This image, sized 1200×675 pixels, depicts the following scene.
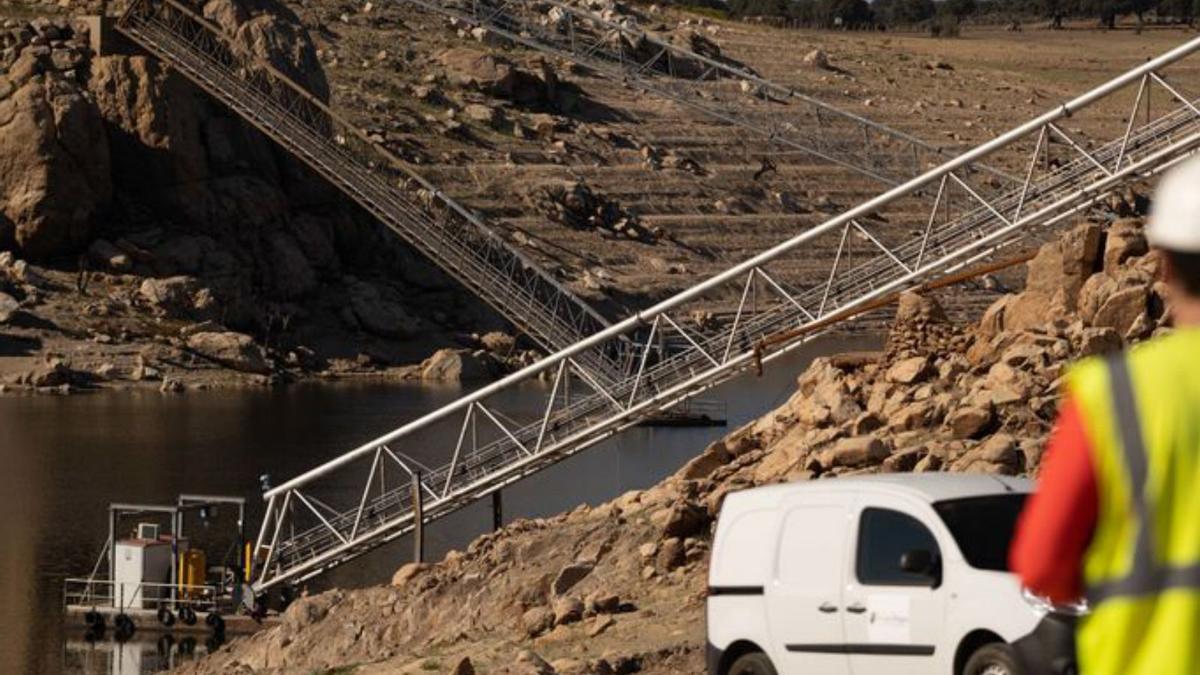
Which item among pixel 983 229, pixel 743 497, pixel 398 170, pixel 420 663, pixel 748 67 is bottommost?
pixel 420 663

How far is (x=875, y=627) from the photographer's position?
46.2 feet

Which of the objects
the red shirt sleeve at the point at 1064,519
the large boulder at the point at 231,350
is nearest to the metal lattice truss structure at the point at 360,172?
the large boulder at the point at 231,350

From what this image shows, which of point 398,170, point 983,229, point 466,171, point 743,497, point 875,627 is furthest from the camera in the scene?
point 466,171

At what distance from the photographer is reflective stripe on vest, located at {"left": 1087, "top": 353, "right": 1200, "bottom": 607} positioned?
557 centimetres

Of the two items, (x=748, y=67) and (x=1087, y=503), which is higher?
(x=748, y=67)

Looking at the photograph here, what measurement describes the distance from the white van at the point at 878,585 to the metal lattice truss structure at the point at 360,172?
63012 mm

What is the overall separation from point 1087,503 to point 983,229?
91.0 ft

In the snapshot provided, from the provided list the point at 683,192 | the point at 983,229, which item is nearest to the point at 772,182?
the point at 683,192

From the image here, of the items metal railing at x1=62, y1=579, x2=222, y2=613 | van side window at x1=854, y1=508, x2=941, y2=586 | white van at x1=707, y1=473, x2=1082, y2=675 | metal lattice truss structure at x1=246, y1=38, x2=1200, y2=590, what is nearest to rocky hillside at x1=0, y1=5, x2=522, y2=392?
metal lattice truss structure at x1=246, y1=38, x2=1200, y2=590

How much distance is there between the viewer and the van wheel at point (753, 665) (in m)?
14.8

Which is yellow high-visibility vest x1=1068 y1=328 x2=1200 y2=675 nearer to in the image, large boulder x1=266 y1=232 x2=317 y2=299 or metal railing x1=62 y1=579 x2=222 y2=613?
metal railing x1=62 y1=579 x2=222 y2=613

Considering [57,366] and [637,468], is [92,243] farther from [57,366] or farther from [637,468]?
[637,468]

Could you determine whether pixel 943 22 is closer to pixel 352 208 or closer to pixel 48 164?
pixel 352 208

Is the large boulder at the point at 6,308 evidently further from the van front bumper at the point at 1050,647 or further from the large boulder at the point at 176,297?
the van front bumper at the point at 1050,647
